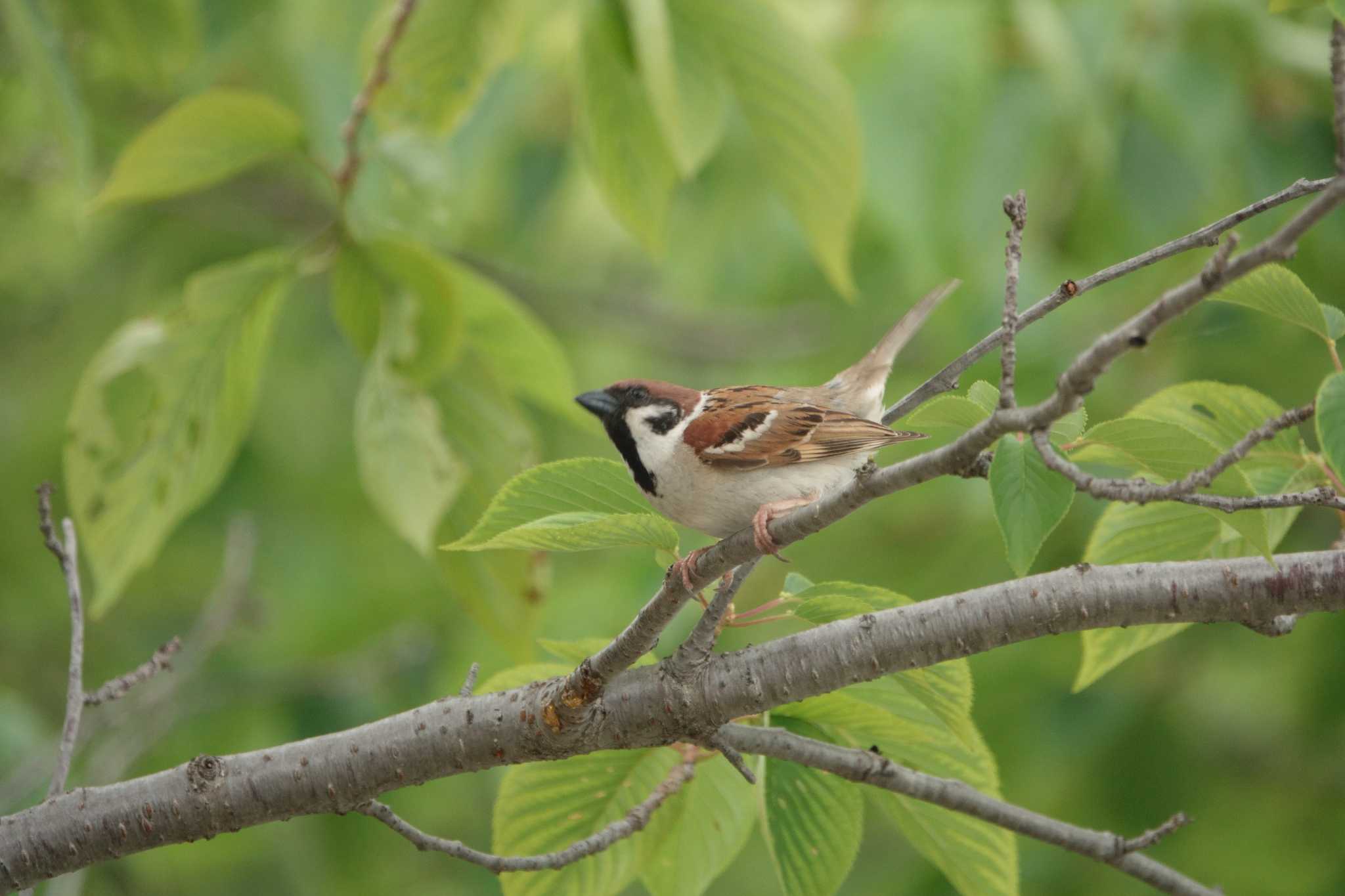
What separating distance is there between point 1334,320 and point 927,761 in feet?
3.50

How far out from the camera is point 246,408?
2873 mm

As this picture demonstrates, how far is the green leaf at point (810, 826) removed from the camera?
2.06 m

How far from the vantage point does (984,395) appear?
159 cm

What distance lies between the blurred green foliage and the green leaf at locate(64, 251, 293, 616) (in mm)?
46

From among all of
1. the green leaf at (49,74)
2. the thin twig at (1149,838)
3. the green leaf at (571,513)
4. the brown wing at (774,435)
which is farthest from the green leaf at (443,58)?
the thin twig at (1149,838)

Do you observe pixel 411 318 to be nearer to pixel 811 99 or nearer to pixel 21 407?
pixel 811 99

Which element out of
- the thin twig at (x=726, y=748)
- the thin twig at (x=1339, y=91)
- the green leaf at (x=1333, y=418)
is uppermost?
the thin twig at (x=1339, y=91)

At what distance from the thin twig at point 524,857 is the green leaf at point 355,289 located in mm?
1200

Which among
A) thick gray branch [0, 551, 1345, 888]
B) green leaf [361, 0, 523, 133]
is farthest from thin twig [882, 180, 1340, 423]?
green leaf [361, 0, 523, 133]

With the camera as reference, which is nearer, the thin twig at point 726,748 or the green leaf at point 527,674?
the thin twig at point 726,748

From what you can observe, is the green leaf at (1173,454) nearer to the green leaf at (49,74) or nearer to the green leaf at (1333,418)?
the green leaf at (1333,418)

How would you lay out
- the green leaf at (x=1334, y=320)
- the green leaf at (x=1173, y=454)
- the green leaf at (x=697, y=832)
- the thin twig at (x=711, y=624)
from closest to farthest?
the green leaf at (x=1173, y=454) < the green leaf at (x=1334, y=320) < the thin twig at (x=711, y=624) < the green leaf at (x=697, y=832)

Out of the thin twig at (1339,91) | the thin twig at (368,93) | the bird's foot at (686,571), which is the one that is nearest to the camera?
the thin twig at (1339,91)

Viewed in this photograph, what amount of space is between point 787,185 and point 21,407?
15.4 feet
